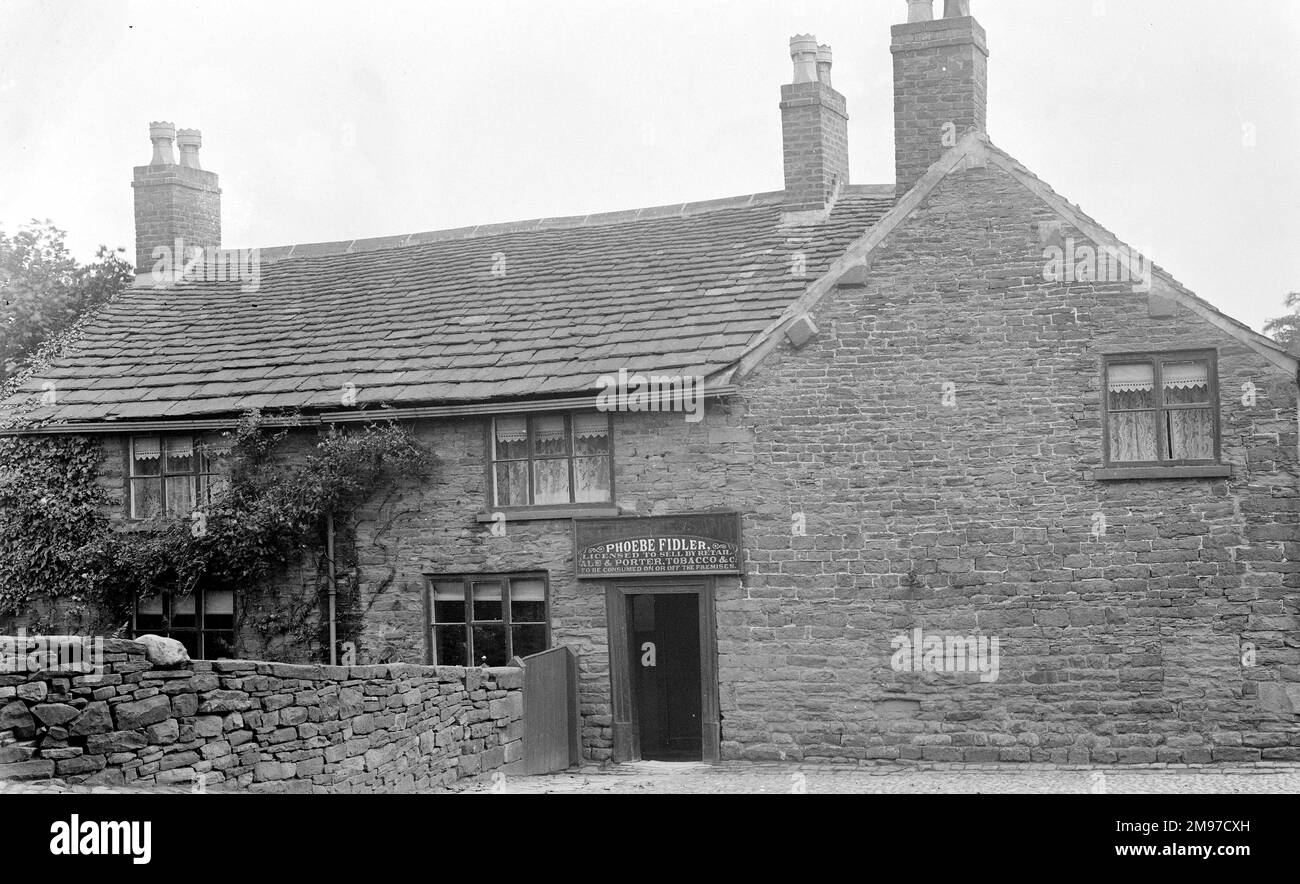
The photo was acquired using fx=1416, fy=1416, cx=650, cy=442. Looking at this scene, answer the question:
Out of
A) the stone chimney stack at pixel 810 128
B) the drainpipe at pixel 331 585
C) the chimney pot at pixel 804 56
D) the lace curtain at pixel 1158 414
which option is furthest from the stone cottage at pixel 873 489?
the chimney pot at pixel 804 56

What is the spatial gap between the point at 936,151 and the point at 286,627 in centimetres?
1027

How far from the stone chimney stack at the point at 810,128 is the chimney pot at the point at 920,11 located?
279 cm

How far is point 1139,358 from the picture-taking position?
51.5ft

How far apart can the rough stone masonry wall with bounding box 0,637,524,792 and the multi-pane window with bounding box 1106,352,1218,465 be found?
748 centimetres

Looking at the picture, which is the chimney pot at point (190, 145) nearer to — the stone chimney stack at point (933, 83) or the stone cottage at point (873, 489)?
the stone cottage at point (873, 489)

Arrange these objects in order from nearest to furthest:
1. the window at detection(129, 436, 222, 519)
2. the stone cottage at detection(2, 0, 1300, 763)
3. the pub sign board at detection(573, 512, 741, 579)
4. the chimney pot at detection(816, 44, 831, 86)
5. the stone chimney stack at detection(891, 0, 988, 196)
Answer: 1. the stone cottage at detection(2, 0, 1300, 763)
2. the pub sign board at detection(573, 512, 741, 579)
3. the stone chimney stack at detection(891, 0, 988, 196)
4. the window at detection(129, 436, 222, 519)
5. the chimney pot at detection(816, 44, 831, 86)

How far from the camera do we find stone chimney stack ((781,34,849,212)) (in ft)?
67.2

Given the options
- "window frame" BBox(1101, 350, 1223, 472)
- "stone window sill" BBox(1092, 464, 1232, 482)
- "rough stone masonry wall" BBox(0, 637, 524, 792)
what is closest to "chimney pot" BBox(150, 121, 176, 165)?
"rough stone masonry wall" BBox(0, 637, 524, 792)

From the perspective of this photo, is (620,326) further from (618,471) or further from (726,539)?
(726,539)

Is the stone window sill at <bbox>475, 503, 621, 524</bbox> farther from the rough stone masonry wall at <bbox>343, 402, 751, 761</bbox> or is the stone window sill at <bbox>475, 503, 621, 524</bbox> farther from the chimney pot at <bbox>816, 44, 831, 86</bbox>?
the chimney pot at <bbox>816, 44, 831, 86</bbox>

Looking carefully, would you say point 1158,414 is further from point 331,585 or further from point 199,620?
point 199,620

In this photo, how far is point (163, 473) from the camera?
1922 centimetres

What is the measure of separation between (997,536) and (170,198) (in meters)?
16.0
